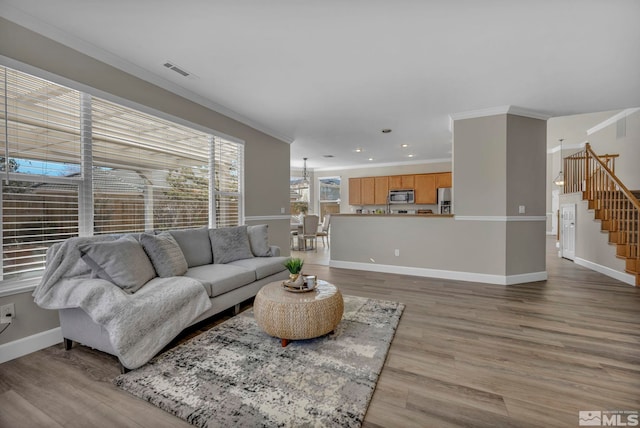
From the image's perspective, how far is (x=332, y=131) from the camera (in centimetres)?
523

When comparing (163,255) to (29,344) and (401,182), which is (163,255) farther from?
(401,182)

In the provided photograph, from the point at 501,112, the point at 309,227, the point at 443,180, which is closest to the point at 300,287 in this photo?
the point at 501,112

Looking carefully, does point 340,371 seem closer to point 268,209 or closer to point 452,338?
point 452,338

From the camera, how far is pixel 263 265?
3.30 metres

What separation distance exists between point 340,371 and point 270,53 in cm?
275

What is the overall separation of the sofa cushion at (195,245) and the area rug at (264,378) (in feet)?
3.03

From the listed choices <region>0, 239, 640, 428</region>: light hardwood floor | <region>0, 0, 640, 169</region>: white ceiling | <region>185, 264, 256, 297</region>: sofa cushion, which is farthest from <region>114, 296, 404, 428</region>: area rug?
<region>0, 0, 640, 169</region>: white ceiling

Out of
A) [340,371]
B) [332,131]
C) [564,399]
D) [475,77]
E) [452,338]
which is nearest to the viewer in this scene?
[564,399]

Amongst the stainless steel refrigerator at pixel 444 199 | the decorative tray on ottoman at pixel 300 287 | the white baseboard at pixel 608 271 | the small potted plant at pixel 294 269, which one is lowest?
the white baseboard at pixel 608 271

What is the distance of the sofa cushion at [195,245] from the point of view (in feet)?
10.1

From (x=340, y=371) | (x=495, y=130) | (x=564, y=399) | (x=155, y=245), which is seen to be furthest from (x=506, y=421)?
(x=495, y=130)

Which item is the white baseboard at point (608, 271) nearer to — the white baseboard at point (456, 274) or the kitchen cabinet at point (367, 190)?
the white baseboard at point (456, 274)

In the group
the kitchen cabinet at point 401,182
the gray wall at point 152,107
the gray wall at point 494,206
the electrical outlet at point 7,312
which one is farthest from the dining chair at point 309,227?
the electrical outlet at point 7,312

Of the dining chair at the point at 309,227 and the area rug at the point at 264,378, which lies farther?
the dining chair at the point at 309,227
